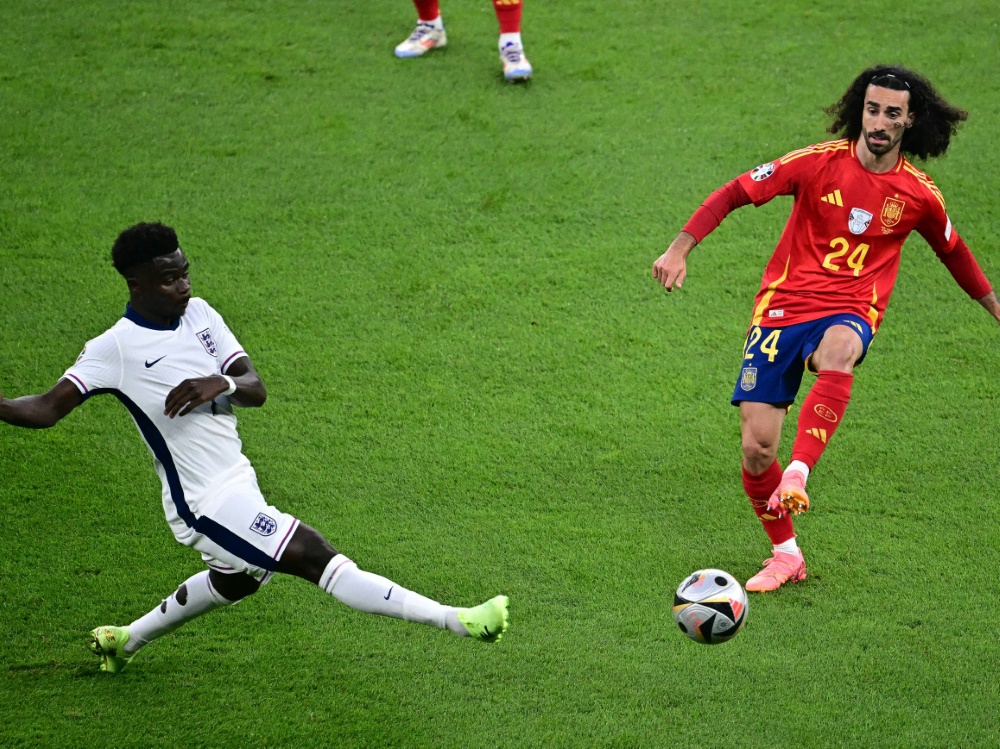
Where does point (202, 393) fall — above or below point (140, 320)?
below

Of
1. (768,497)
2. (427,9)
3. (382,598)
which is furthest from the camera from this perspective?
(427,9)

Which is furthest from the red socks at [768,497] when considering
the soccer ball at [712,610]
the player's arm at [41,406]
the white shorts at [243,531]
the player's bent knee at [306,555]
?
the player's arm at [41,406]

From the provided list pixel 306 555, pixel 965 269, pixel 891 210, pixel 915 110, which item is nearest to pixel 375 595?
pixel 306 555

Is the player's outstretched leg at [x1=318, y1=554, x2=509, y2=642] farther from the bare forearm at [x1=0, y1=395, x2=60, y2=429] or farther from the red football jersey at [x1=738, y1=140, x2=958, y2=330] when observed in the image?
the red football jersey at [x1=738, y1=140, x2=958, y2=330]

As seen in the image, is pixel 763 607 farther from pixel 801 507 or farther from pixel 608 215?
pixel 608 215

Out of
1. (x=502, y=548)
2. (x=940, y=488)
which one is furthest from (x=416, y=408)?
(x=940, y=488)

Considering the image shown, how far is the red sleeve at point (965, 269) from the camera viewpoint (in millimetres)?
4703

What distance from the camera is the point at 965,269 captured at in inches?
185

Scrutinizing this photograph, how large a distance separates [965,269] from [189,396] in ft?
10.1

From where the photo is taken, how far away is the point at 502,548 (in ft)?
16.9

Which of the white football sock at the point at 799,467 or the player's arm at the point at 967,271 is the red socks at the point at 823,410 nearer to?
the white football sock at the point at 799,467

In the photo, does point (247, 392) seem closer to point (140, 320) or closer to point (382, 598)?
point (140, 320)

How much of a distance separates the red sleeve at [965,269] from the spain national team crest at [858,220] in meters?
0.40

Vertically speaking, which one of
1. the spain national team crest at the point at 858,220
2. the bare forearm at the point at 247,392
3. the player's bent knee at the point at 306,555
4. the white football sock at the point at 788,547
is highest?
the spain national team crest at the point at 858,220
